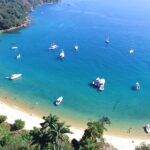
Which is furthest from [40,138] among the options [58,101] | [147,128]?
[58,101]

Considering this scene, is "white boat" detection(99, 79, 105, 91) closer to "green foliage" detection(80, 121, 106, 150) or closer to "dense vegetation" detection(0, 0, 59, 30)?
"green foliage" detection(80, 121, 106, 150)

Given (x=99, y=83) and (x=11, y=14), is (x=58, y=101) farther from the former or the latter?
(x=11, y=14)

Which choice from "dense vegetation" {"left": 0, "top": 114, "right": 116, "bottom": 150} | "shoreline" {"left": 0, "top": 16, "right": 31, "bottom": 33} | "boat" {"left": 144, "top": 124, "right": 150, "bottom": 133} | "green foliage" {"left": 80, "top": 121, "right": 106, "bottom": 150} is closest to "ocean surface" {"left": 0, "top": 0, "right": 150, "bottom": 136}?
"boat" {"left": 144, "top": 124, "right": 150, "bottom": 133}

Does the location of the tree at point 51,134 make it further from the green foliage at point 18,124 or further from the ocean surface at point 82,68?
the ocean surface at point 82,68

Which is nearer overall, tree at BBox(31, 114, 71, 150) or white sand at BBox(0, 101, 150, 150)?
tree at BBox(31, 114, 71, 150)

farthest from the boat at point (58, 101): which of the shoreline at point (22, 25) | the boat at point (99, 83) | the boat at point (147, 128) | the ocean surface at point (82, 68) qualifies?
the shoreline at point (22, 25)
